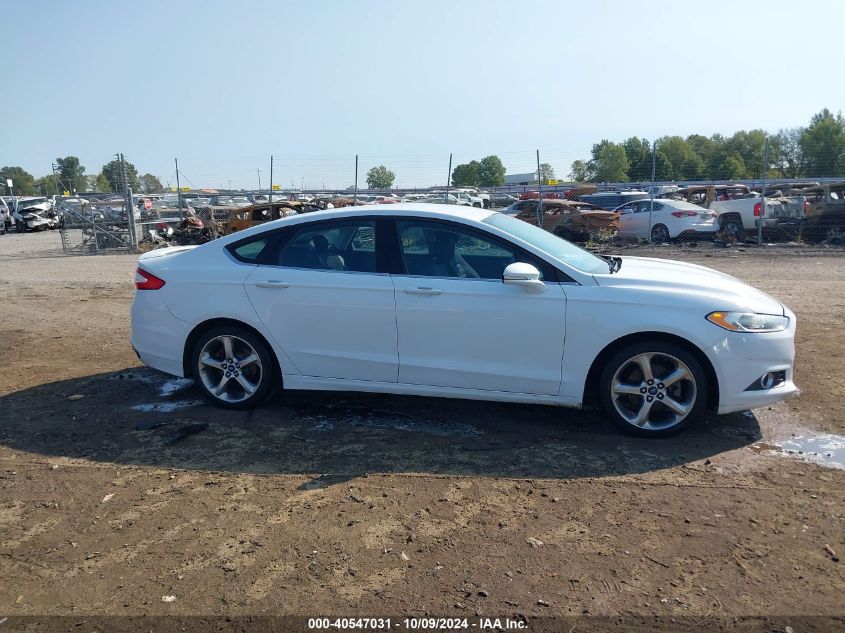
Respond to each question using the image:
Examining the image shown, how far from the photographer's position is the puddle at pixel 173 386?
6203 millimetres

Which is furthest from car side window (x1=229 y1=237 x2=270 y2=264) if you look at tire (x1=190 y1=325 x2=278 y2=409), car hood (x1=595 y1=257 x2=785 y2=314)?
car hood (x1=595 y1=257 x2=785 y2=314)

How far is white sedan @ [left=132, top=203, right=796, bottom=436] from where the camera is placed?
4.79 metres

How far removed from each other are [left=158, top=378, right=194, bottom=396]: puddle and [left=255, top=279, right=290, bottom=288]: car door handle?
1360 mm

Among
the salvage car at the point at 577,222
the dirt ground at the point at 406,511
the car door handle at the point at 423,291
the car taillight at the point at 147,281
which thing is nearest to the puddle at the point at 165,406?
the dirt ground at the point at 406,511

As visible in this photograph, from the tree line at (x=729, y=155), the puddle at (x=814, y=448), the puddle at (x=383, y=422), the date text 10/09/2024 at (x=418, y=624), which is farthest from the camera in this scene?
the tree line at (x=729, y=155)

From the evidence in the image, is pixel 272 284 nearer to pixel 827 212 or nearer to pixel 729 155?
pixel 827 212

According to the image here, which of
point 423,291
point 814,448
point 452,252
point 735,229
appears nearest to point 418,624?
point 423,291

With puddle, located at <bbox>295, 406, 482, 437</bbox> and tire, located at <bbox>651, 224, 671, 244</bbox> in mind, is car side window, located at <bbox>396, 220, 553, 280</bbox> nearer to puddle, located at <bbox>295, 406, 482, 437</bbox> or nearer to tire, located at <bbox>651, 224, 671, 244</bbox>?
puddle, located at <bbox>295, 406, 482, 437</bbox>

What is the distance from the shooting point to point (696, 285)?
4941mm

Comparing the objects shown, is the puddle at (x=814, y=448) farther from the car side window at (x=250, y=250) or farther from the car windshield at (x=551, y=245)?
the car side window at (x=250, y=250)

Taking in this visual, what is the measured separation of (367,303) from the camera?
5.18 meters

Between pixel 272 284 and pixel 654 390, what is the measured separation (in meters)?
2.86

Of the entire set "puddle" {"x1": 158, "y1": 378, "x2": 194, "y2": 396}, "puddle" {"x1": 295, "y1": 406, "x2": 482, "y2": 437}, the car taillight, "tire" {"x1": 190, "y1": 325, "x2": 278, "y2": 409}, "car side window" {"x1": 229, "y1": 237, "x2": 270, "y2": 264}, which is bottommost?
"puddle" {"x1": 158, "y1": 378, "x2": 194, "y2": 396}

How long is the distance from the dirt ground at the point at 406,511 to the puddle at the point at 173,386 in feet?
0.20
